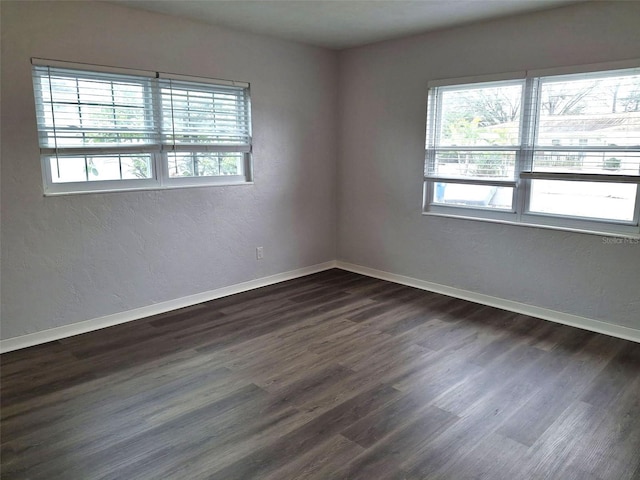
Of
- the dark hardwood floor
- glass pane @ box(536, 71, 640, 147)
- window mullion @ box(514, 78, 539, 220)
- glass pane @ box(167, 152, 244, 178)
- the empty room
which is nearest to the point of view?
the dark hardwood floor

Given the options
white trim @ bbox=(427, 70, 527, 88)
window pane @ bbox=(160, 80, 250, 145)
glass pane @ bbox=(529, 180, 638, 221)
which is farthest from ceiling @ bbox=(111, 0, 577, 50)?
glass pane @ bbox=(529, 180, 638, 221)

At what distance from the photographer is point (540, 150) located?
3732 millimetres

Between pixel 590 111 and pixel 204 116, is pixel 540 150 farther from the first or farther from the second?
pixel 204 116

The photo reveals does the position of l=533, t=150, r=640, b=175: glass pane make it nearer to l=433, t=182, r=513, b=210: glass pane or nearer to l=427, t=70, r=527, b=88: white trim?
l=433, t=182, r=513, b=210: glass pane

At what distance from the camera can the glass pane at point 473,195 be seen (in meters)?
4.07

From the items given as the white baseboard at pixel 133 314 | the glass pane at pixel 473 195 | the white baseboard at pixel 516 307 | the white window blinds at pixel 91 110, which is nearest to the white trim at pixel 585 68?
the glass pane at pixel 473 195

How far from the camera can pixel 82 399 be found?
2666mm

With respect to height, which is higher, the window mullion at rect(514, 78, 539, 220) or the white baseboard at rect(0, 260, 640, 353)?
the window mullion at rect(514, 78, 539, 220)

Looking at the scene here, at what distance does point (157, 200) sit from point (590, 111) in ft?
11.4

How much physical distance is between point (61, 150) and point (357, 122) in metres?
2.92

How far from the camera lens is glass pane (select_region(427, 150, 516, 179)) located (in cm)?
396

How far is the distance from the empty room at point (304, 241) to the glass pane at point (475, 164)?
2 cm

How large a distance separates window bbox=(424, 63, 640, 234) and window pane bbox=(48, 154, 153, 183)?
2610 mm

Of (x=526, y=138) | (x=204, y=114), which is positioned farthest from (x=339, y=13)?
(x=526, y=138)
